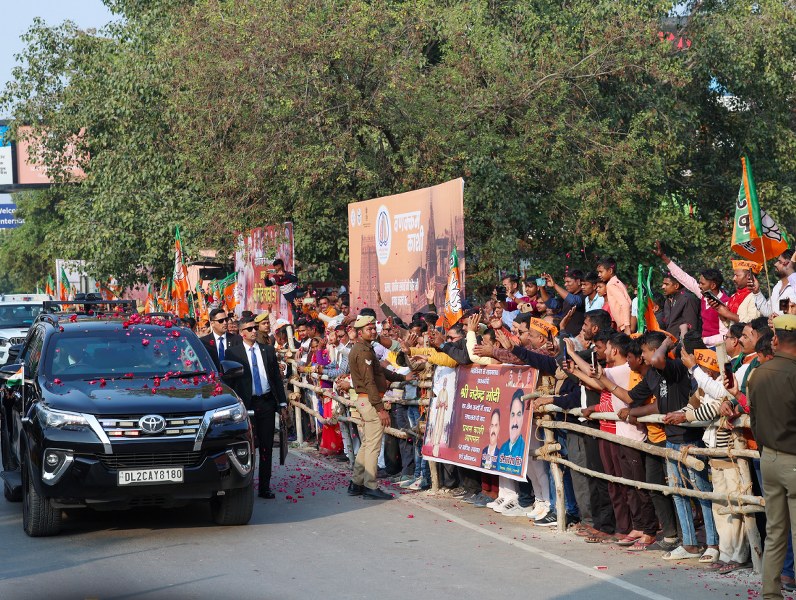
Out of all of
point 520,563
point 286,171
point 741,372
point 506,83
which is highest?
point 506,83

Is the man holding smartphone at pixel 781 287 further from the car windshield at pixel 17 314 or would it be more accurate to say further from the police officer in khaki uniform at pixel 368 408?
the car windshield at pixel 17 314

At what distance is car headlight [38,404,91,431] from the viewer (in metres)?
9.89

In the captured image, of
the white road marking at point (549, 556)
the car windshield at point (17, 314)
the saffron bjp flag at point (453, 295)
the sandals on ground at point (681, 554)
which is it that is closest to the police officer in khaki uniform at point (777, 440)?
the white road marking at point (549, 556)

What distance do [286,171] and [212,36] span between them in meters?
3.05

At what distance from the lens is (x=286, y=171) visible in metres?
22.5

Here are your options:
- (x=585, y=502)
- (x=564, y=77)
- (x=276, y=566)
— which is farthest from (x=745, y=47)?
(x=276, y=566)

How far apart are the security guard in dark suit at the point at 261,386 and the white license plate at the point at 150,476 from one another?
2638 mm

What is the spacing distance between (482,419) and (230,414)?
105 inches

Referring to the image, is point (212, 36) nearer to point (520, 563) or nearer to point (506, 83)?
point (506, 83)

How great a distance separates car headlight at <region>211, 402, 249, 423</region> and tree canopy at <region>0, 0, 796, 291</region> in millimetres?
11379

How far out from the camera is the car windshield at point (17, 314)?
1384 inches

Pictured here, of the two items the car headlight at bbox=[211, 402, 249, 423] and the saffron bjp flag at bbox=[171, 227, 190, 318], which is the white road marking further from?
the saffron bjp flag at bbox=[171, 227, 190, 318]

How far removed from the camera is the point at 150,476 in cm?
989

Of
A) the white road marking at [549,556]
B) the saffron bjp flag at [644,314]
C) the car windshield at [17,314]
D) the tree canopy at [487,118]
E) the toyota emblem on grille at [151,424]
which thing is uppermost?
the tree canopy at [487,118]
